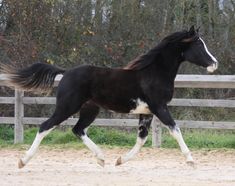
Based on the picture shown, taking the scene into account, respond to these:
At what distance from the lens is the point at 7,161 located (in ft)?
32.5

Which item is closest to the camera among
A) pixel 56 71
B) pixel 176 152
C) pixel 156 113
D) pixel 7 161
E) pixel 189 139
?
pixel 156 113

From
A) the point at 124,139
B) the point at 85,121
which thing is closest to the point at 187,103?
the point at 124,139

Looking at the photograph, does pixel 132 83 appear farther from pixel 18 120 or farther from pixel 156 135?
pixel 18 120

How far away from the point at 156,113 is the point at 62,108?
133 cm

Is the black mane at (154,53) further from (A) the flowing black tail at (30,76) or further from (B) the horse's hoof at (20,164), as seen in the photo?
(B) the horse's hoof at (20,164)

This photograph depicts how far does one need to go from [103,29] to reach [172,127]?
10618 mm

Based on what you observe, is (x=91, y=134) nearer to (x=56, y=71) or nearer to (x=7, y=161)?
(x=7, y=161)

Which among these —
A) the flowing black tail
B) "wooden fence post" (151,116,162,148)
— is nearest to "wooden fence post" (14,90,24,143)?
"wooden fence post" (151,116,162,148)

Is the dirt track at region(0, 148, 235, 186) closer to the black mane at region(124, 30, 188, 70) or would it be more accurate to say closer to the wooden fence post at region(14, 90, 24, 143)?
the wooden fence post at region(14, 90, 24, 143)

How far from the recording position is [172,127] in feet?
26.4

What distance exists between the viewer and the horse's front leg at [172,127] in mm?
7941

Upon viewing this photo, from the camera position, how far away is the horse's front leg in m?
7.94

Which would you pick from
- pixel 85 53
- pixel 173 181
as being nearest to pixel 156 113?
pixel 173 181

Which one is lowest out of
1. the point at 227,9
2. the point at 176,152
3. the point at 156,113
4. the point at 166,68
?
the point at 176,152
